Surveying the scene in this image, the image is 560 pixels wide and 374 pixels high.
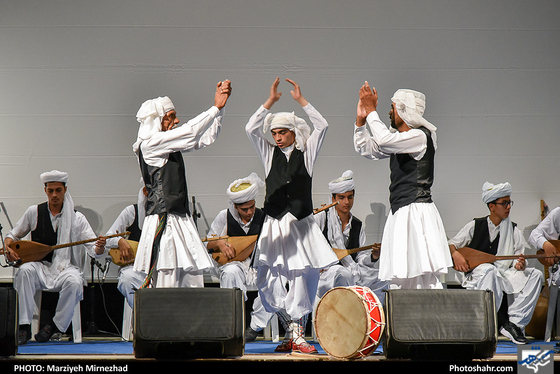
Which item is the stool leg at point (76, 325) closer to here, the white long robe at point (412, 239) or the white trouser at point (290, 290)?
the white trouser at point (290, 290)

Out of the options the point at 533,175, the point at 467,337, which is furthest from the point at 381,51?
the point at 467,337

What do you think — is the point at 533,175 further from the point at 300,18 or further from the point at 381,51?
the point at 300,18

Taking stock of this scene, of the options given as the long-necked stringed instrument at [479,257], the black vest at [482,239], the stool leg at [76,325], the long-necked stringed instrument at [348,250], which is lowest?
the stool leg at [76,325]

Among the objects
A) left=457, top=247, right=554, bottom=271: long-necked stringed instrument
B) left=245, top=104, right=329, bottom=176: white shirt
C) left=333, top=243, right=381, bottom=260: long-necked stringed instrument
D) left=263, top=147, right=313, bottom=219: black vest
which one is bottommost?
left=457, top=247, right=554, bottom=271: long-necked stringed instrument

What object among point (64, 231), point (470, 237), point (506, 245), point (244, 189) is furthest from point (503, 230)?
point (64, 231)

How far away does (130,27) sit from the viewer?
6.75m

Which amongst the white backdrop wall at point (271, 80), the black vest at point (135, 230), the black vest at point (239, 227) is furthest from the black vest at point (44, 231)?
the black vest at point (239, 227)

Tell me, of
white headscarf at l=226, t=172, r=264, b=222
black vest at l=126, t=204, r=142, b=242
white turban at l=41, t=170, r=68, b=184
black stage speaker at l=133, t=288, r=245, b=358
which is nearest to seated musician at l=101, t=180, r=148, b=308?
black vest at l=126, t=204, r=142, b=242

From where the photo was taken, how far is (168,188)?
4238mm

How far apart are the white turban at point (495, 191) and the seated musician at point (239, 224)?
2175 mm

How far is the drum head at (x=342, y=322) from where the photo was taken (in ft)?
10.9

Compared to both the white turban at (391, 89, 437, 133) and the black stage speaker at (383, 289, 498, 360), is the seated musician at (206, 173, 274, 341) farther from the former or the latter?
the black stage speaker at (383, 289, 498, 360)

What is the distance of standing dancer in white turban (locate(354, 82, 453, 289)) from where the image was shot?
410 centimetres

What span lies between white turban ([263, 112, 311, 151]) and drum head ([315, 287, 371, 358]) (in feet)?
4.89
